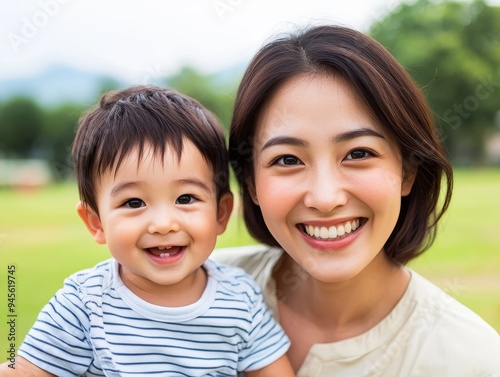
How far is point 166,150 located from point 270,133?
14.0 inches

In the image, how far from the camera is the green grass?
7293 millimetres

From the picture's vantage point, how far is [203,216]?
203 cm

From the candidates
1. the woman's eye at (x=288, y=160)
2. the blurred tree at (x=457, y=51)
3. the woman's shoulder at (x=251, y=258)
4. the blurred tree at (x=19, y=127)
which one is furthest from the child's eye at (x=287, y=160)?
the blurred tree at (x=19, y=127)

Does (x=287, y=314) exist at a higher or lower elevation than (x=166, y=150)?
lower

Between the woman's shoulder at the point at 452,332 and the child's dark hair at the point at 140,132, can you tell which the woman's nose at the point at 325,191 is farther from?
the woman's shoulder at the point at 452,332

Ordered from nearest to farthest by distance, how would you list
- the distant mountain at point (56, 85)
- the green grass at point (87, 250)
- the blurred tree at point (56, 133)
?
the green grass at point (87, 250), the blurred tree at point (56, 133), the distant mountain at point (56, 85)

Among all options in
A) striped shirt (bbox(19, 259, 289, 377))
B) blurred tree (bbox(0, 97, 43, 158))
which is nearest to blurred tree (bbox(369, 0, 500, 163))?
blurred tree (bbox(0, 97, 43, 158))

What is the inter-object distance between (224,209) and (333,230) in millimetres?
377

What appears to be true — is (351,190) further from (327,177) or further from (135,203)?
(135,203)

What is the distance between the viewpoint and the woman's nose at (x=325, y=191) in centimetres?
198

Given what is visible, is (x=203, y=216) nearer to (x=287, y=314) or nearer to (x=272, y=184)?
(x=272, y=184)

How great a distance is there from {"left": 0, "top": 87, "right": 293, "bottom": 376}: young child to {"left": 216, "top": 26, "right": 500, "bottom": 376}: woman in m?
0.20

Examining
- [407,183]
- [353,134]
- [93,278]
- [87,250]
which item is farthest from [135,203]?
[87,250]

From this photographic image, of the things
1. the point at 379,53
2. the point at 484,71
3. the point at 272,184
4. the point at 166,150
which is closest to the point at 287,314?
the point at 272,184
